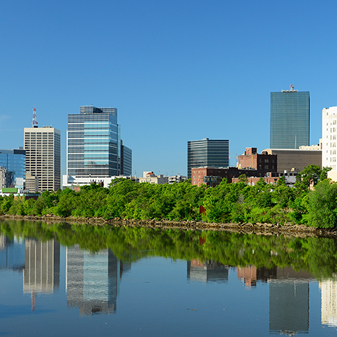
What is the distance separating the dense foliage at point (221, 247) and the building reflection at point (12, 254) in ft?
25.3

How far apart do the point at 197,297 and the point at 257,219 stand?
93.3 meters

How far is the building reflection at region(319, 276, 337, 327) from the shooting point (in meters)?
46.2

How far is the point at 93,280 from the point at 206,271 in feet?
54.2

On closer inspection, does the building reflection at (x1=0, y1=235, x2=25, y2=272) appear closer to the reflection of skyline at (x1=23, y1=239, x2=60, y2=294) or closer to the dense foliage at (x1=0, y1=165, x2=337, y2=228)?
the reflection of skyline at (x1=23, y1=239, x2=60, y2=294)

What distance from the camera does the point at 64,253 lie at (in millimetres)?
89938

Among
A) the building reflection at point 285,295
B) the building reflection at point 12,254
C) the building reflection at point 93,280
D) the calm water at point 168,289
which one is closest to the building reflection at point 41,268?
the calm water at point 168,289

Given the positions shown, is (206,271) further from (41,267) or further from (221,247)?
(221,247)

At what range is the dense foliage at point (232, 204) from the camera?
126375 mm

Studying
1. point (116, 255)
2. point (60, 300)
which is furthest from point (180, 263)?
point (60, 300)

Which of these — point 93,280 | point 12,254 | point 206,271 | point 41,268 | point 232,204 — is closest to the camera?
point 93,280

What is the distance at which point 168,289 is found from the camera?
5903 centimetres

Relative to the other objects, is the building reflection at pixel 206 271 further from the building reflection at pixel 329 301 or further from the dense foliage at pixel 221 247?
the building reflection at pixel 329 301

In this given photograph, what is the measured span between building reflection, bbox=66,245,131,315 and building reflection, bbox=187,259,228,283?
9.65 metres

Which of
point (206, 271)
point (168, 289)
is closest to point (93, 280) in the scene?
point (168, 289)
